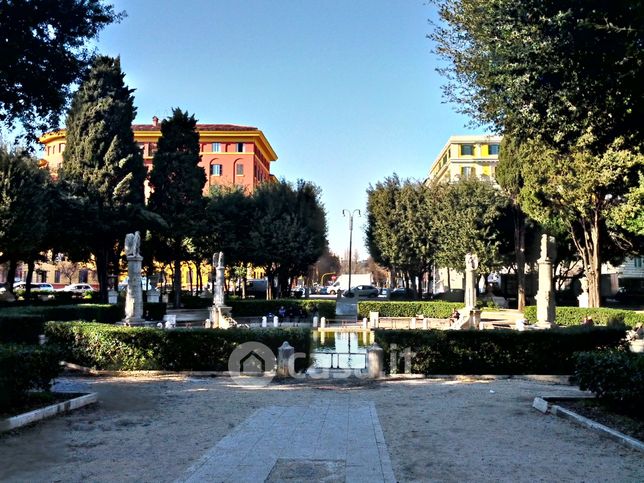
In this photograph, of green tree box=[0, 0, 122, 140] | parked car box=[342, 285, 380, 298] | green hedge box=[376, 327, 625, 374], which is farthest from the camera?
Result: parked car box=[342, 285, 380, 298]

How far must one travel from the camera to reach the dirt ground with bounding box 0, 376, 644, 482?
21.0ft

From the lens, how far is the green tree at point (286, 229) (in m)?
42.2

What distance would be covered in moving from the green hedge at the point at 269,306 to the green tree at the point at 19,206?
12.7 meters

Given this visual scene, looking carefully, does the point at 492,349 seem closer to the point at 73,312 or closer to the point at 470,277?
the point at 470,277

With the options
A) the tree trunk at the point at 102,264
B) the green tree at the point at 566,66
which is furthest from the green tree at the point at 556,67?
the tree trunk at the point at 102,264

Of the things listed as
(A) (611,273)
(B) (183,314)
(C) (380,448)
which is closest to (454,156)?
(A) (611,273)

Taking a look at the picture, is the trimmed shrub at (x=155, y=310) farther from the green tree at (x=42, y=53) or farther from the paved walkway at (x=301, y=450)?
the paved walkway at (x=301, y=450)

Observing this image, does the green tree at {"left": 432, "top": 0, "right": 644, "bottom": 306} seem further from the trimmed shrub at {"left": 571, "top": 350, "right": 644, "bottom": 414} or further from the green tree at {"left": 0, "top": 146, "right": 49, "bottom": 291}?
the green tree at {"left": 0, "top": 146, "right": 49, "bottom": 291}

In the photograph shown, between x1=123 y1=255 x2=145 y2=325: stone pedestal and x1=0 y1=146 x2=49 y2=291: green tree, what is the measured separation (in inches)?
490

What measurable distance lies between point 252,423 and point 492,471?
375cm

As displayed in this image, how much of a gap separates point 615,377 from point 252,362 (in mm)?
8624

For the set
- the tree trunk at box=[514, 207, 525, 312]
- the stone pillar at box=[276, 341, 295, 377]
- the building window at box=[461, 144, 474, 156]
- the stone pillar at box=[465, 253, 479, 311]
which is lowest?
the stone pillar at box=[276, 341, 295, 377]

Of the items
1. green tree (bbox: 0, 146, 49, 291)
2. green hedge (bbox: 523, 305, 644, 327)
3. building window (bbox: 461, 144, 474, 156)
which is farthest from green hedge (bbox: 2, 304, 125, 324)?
building window (bbox: 461, 144, 474, 156)

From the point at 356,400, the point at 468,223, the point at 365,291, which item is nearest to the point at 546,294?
the point at 356,400
